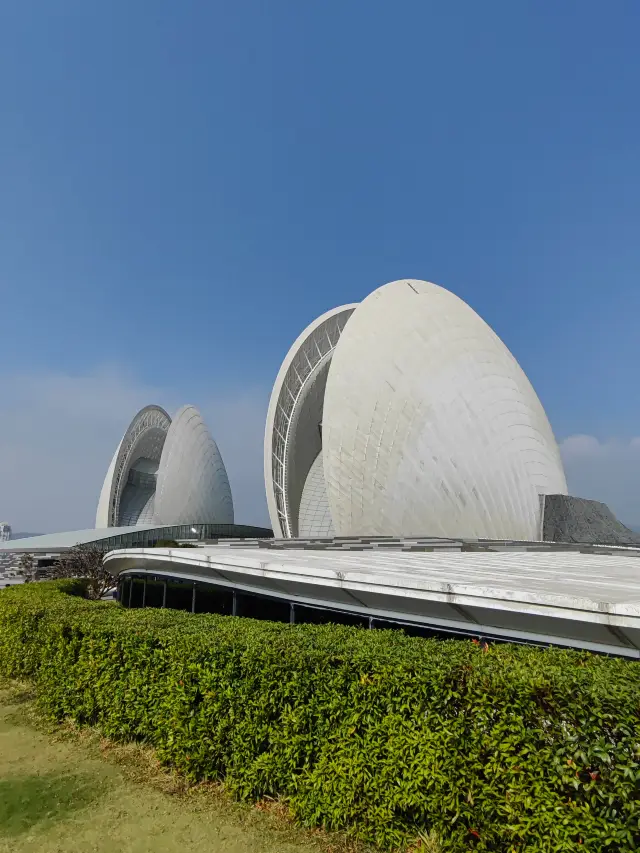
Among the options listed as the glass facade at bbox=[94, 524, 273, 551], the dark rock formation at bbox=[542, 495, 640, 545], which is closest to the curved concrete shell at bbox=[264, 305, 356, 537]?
the glass facade at bbox=[94, 524, 273, 551]

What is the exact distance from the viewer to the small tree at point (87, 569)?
65.2 ft

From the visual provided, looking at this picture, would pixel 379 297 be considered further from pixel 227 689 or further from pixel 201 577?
pixel 227 689

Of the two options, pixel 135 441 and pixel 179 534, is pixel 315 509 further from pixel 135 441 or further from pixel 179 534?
pixel 135 441

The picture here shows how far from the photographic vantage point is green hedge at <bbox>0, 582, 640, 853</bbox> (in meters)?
Answer: 2.93

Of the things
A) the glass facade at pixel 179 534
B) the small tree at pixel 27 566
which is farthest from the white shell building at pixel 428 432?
the small tree at pixel 27 566

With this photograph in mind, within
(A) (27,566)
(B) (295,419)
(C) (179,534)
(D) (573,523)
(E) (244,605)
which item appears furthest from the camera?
(C) (179,534)

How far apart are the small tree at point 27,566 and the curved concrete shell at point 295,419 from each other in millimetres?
11718

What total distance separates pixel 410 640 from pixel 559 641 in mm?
1220

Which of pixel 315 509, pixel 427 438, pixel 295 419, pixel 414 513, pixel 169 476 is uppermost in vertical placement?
pixel 295 419

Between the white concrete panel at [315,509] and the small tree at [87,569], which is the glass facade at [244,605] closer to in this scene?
the small tree at [87,569]

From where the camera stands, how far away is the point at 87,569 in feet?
72.1

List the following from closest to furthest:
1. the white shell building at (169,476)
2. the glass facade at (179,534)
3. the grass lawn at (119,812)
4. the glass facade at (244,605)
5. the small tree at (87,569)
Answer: the grass lawn at (119,812), the glass facade at (244,605), the small tree at (87,569), the glass facade at (179,534), the white shell building at (169,476)

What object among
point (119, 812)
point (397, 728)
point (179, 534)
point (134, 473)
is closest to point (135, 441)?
point (134, 473)

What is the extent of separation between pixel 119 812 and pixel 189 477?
127 ft
